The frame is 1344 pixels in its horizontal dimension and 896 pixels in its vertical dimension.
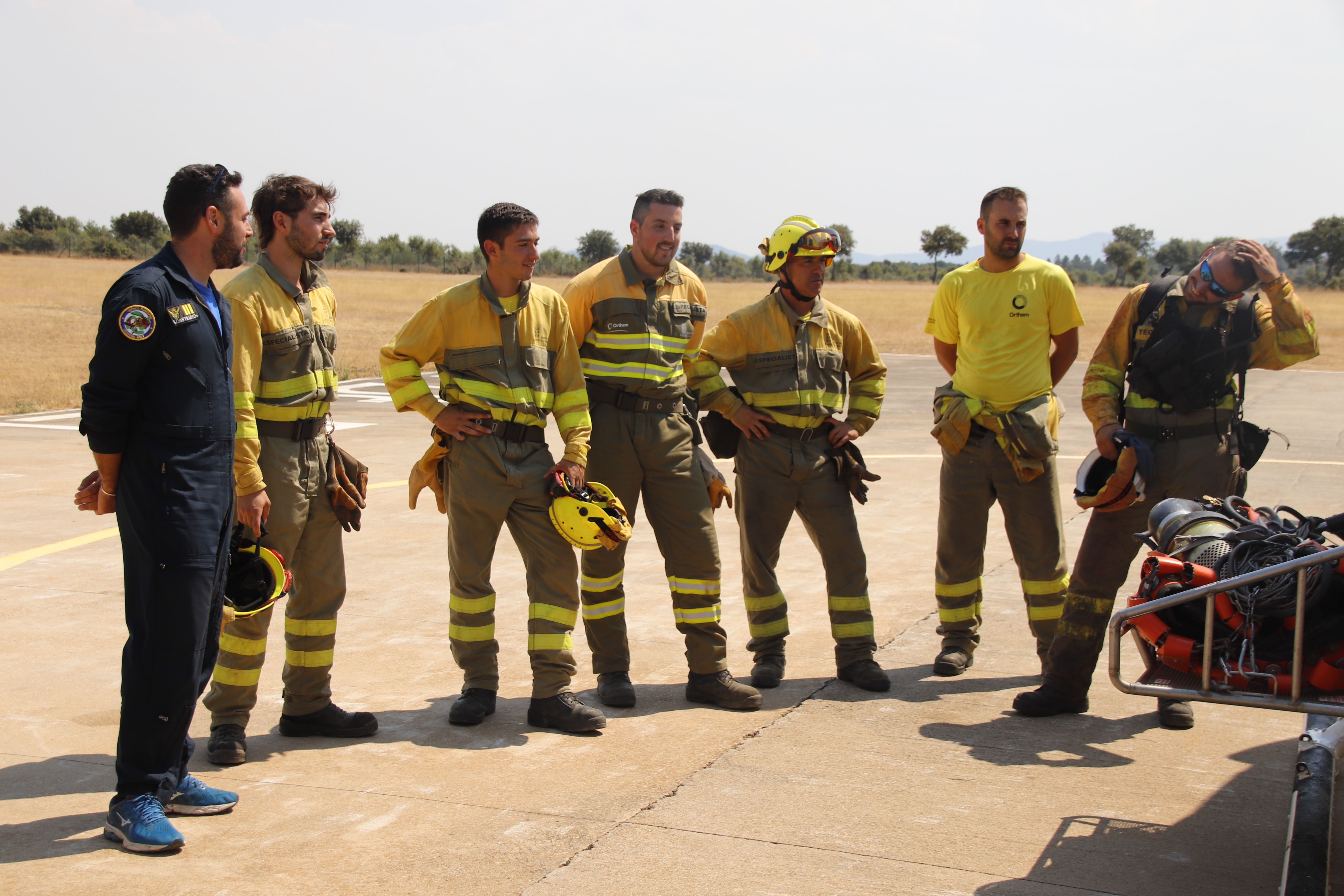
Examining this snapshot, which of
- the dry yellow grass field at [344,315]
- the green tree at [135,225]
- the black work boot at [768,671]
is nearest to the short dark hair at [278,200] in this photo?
the black work boot at [768,671]

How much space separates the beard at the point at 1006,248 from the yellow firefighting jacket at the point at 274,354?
321 centimetres

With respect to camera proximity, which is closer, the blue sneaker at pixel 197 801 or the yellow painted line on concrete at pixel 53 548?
the blue sneaker at pixel 197 801

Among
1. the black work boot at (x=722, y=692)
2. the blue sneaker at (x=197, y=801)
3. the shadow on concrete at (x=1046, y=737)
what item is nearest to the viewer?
the blue sneaker at (x=197, y=801)

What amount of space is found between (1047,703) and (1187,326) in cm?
172

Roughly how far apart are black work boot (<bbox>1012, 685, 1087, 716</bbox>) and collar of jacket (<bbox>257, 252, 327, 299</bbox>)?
11.3 ft

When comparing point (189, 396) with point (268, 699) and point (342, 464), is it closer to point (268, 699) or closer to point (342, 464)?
point (342, 464)

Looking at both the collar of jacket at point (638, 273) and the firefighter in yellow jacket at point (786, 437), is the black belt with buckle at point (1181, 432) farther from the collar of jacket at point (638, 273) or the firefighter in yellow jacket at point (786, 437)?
the collar of jacket at point (638, 273)

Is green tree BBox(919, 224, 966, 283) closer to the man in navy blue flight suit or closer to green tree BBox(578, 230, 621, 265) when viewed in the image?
green tree BBox(578, 230, 621, 265)

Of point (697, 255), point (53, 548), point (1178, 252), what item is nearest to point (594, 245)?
point (697, 255)

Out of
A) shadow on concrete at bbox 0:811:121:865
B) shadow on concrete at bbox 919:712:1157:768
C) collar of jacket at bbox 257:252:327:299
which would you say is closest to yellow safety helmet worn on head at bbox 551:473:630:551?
collar of jacket at bbox 257:252:327:299

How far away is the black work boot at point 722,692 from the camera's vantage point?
16.8ft

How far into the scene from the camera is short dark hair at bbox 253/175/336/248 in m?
4.62

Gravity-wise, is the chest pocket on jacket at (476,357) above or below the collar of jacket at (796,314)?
below

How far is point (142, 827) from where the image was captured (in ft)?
11.9
